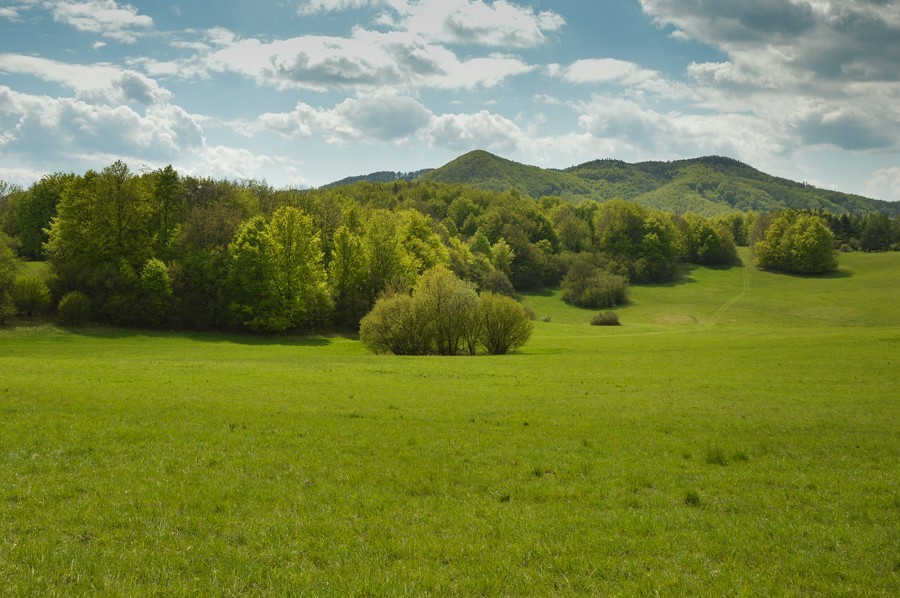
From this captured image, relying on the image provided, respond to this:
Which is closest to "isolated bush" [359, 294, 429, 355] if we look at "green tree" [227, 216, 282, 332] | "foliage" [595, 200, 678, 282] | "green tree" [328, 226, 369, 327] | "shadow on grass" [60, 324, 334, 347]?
"shadow on grass" [60, 324, 334, 347]

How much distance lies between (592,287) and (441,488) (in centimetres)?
11775

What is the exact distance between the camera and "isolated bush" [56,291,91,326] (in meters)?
59.6

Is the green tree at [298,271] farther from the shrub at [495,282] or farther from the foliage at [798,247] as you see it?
the foliage at [798,247]

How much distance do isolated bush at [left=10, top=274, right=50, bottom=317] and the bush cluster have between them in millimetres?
34913

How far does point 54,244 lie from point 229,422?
63.0 m

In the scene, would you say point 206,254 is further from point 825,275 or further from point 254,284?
point 825,275

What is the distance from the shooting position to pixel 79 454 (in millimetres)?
13055

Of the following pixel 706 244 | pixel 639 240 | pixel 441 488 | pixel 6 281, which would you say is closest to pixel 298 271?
pixel 6 281

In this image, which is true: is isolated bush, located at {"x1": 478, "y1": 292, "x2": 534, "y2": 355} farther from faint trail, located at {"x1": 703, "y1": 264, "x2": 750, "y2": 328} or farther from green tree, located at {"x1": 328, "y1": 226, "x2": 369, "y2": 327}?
faint trail, located at {"x1": 703, "y1": 264, "x2": 750, "y2": 328}

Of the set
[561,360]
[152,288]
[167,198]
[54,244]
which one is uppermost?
[167,198]

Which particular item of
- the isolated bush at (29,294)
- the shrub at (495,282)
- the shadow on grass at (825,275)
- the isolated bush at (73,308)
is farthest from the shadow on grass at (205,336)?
the shadow on grass at (825,275)

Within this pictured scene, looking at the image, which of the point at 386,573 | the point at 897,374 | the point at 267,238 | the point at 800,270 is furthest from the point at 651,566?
the point at 800,270

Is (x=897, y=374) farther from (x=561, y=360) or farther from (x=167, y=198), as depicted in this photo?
(x=167, y=198)

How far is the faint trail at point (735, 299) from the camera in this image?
10462 cm
